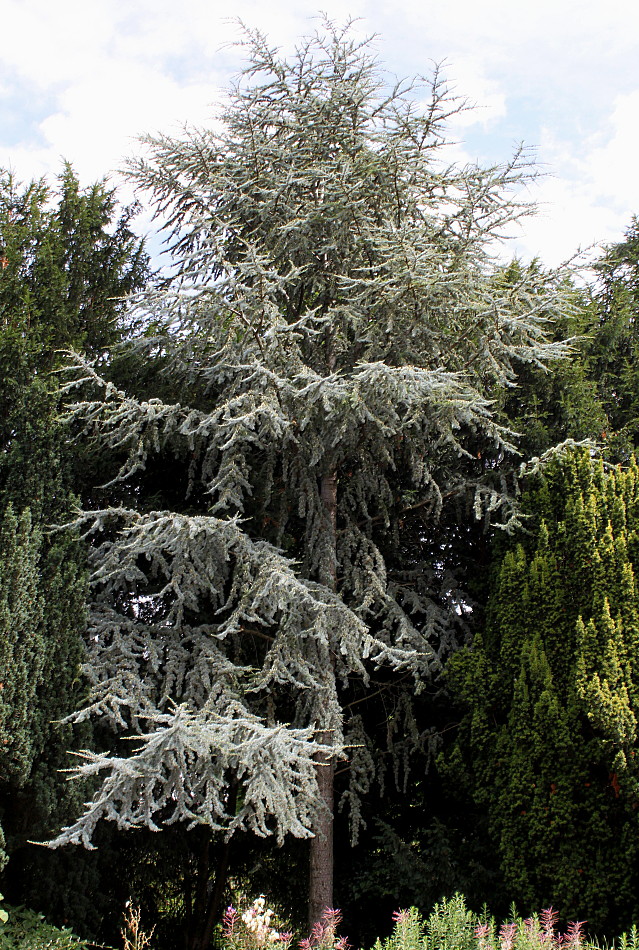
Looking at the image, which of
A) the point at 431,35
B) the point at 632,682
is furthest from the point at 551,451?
the point at 431,35

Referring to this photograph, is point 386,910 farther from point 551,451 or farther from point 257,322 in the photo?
point 257,322

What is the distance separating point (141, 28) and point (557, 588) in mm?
5539

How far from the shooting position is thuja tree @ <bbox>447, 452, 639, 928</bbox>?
21.2ft

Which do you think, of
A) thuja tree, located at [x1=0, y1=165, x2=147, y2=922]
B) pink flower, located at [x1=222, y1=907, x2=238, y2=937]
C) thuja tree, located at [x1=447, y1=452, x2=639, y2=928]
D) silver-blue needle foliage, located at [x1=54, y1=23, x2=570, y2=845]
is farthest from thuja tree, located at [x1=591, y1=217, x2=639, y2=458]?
pink flower, located at [x1=222, y1=907, x2=238, y2=937]

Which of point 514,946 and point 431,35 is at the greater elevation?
point 431,35

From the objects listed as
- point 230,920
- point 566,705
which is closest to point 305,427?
point 566,705

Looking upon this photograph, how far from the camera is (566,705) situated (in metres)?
6.99

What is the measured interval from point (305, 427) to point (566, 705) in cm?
358

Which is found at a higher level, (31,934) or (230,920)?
(230,920)

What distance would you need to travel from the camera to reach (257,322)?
755cm

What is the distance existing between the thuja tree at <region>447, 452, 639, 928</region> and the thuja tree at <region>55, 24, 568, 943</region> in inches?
30.2

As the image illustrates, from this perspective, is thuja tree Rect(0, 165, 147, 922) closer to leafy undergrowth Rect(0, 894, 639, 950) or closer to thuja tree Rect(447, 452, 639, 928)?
leafy undergrowth Rect(0, 894, 639, 950)

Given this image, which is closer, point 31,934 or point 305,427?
point 31,934

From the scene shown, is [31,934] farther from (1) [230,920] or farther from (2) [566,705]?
(2) [566,705]
